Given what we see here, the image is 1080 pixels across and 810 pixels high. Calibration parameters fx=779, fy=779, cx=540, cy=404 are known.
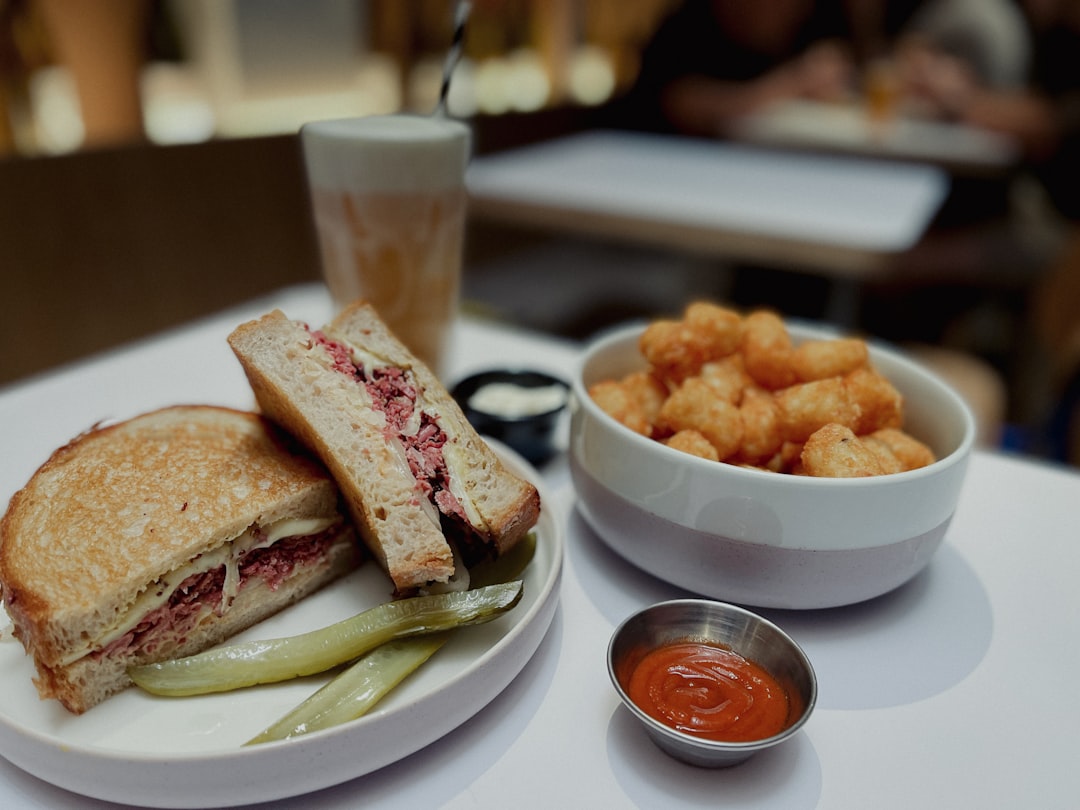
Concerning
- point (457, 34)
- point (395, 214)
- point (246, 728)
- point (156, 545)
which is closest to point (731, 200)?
point (457, 34)

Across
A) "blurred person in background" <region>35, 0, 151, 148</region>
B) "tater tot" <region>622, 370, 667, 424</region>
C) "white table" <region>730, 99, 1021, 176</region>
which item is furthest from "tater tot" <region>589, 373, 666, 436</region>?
"white table" <region>730, 99, 1021, 176</region>

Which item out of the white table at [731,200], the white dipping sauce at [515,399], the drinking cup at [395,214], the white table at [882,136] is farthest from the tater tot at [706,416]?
the white table at [882,136]

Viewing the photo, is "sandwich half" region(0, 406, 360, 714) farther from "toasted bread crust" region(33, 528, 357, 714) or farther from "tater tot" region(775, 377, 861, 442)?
"tater tot" region(775, 377, 861, 442)

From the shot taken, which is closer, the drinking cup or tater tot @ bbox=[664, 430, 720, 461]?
tater tot @ bbox=[664, 430, 720, 461]

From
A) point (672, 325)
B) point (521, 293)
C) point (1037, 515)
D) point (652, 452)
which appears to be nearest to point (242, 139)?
point (521, 293)

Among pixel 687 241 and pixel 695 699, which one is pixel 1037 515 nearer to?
pixel 695 699

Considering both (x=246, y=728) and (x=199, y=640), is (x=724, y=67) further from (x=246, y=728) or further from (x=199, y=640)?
(x=246, y=728)

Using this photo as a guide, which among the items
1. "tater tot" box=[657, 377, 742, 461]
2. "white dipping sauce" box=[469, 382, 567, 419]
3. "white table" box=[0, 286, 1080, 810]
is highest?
"tater tot" box=[657, 377, 742, 461]
